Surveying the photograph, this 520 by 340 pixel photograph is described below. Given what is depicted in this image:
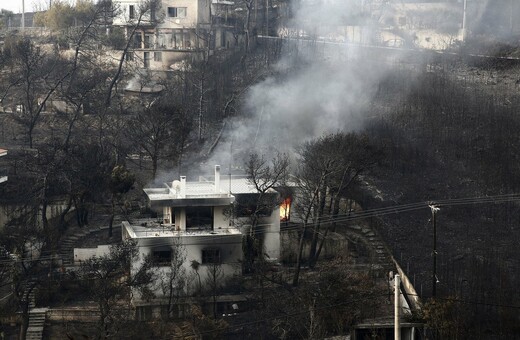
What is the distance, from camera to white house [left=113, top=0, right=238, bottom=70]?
3962 centimetres

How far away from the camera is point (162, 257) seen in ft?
82.1

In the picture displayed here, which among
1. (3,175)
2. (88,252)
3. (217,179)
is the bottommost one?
(88,252)

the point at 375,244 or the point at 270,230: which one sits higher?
the point at 270,230

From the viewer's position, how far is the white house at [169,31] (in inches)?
1560

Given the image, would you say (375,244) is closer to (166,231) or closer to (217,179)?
(217,179)

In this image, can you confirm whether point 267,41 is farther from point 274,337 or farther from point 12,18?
point 274,337

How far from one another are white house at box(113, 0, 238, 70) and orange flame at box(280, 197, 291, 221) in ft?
42.8

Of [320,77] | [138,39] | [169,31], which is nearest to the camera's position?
[320,77]

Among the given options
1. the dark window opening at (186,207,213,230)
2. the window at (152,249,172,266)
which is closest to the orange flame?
the dark window opening at (186,207,213,230)

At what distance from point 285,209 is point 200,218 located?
2302mm

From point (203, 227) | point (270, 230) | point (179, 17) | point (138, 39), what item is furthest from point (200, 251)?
point (138, 39)

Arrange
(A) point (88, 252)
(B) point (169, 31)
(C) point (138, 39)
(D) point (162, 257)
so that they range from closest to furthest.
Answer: (D) point (162, 257) → (A) point (88, 252) → (B) point (169, 31) → (C) point (138, 39)

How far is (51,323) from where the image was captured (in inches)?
934

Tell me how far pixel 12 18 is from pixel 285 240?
2669 centimetres
